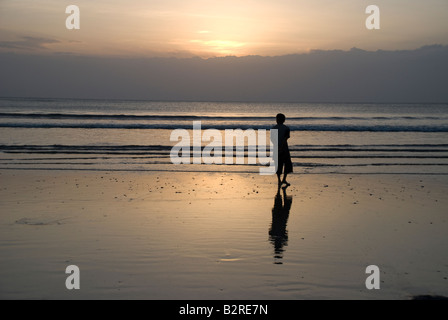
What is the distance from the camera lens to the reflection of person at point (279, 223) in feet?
22.5

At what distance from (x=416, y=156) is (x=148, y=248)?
1565 cm

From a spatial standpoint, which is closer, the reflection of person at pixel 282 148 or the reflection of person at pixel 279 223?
the reflection of person at pixel 279 223

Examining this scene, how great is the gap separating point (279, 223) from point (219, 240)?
1617mm

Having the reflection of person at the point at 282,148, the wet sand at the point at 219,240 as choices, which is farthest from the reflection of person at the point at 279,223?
the reflection of person at the point at 282,148

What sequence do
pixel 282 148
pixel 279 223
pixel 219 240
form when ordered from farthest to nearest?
1. pixel 282 148
2. pixel 279 223
3. pixel 219 240

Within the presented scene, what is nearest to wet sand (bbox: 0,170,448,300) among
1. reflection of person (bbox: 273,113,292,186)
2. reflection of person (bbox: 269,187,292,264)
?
reflection of person (bbox: 269,187,292,264)

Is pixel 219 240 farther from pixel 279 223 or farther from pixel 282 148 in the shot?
pixel 282 148

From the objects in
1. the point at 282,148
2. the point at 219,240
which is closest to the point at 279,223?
the point at 219,240

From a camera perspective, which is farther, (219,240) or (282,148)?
(282,148)

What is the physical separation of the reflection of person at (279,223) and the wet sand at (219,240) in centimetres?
2

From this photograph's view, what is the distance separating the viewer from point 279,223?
327 inches

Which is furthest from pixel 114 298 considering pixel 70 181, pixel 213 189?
pixel 70 181

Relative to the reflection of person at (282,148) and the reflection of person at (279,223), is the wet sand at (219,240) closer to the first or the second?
the reflection of person at (279,223)
